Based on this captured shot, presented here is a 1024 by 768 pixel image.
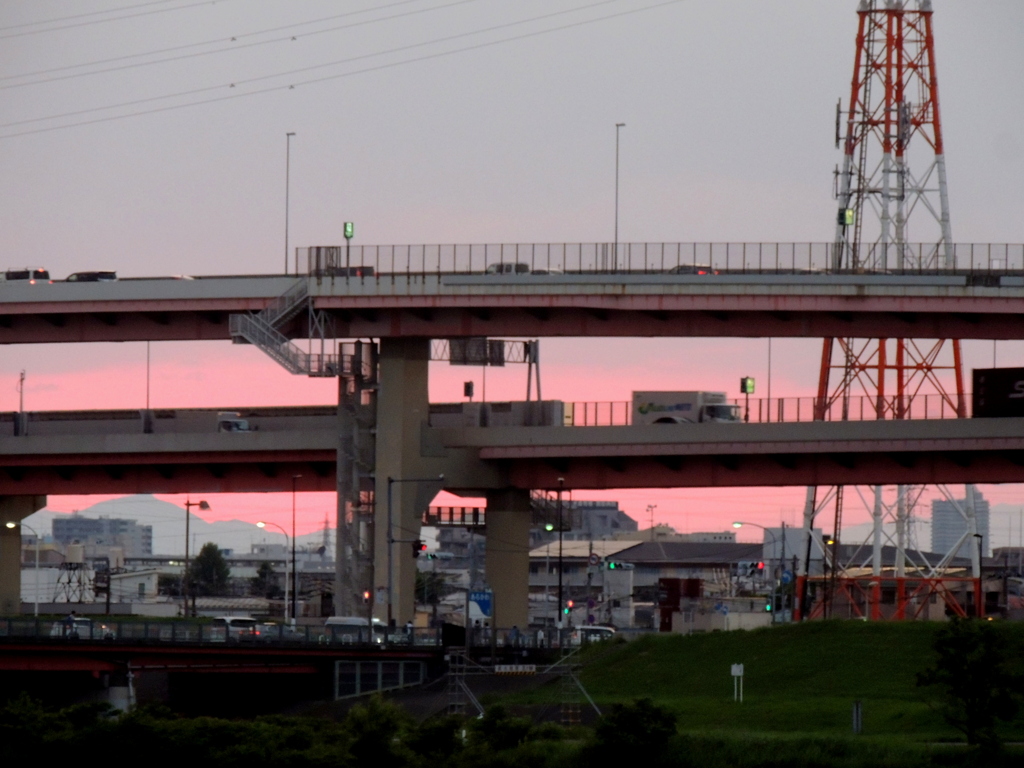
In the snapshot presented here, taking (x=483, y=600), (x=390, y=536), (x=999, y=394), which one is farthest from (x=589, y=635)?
(x=999, y=394)

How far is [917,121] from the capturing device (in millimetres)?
90438

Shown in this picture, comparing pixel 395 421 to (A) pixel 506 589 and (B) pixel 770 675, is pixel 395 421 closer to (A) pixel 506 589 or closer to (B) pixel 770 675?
(A) pixel 506 589

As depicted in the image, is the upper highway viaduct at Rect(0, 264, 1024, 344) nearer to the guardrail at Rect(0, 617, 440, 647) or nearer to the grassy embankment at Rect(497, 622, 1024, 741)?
the guardrail at Rect(0, 617, 440, 647)

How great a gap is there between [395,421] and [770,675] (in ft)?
73.6

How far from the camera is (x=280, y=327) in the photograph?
262 ft

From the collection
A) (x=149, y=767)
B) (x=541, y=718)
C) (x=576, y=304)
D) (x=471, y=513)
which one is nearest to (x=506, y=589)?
(x=471, y=513)

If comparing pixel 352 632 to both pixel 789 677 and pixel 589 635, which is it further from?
pixel 789 677

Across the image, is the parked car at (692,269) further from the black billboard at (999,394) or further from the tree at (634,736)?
the tree at (634,736)

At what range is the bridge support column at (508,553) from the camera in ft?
276

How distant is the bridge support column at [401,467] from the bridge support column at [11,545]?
2607 centimetres

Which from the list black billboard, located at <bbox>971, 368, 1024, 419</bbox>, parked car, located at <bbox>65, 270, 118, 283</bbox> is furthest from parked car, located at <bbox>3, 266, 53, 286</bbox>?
black billboard, located at <bbox>971, 368, 1024, 419</bbox>

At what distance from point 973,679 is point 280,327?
3812cm

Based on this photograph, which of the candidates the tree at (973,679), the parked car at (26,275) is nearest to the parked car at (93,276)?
the parked car at (26,275)

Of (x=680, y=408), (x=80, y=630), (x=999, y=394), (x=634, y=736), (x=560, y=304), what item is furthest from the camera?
(x=680, y=408)
